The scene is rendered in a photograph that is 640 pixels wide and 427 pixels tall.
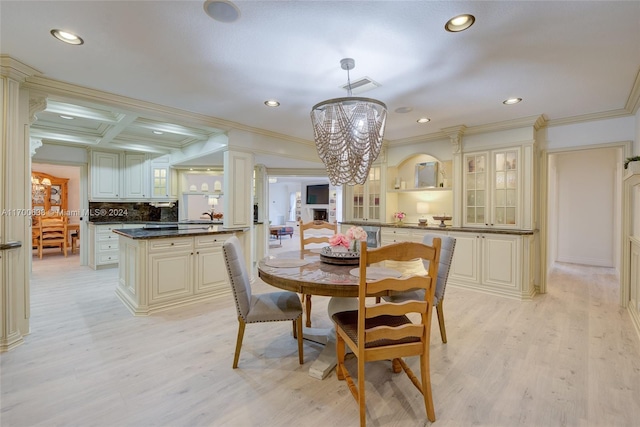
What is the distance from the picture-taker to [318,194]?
1198 cm

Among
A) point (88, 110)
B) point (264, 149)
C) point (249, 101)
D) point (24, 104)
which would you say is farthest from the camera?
point (264, 149)


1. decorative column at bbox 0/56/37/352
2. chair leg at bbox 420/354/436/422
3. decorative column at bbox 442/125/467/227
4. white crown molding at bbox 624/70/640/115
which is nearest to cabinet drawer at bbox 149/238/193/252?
decorative column at bbox 0/56/37/352

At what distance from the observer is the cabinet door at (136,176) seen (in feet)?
19.8

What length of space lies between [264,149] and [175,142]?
215 cm

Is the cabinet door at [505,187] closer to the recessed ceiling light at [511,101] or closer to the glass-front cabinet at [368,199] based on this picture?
the recessed ceiling light at [511,101]

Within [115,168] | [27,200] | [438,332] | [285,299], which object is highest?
[115,168]

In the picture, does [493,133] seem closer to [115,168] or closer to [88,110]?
[88,110]

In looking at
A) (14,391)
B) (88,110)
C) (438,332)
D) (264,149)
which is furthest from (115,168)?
(438,332)

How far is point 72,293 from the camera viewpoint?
3.97 m

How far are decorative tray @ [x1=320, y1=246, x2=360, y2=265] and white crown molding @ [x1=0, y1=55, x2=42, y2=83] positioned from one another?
2.90 metres

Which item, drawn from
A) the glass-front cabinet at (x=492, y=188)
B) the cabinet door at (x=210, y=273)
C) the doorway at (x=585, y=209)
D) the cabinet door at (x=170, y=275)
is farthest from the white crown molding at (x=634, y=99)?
the cabinet door at (x=170, y=275)

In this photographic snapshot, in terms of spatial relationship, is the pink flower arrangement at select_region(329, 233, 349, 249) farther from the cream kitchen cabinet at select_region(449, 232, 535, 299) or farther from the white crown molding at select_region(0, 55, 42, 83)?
the white crown molding at select_region(0, 55, 42, 83)

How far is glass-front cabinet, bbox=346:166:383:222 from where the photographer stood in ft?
18.4

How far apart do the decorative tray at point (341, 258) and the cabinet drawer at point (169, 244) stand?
6.26ft
